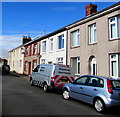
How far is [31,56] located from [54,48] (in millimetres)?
8314

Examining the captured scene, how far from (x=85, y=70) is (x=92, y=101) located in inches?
286

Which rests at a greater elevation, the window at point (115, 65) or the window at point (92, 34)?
the window at point (92, 34)

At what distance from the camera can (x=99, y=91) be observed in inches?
261

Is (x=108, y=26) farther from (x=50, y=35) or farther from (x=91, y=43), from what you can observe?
(x=50, y=35)

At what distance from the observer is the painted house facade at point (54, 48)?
17.9 meters

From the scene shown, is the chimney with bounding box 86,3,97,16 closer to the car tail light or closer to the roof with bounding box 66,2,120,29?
the roof with bounding box 66,2,120,29

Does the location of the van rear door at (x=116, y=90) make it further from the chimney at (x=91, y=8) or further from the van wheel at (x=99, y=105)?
the chimney at (x=91, y=8)

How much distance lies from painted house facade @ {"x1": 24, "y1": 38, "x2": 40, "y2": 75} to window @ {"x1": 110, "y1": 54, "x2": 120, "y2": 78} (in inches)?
543

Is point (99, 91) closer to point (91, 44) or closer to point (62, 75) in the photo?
point (62, 75)

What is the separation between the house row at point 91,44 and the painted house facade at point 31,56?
411 cm

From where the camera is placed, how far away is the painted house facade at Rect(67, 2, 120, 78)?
458 inches

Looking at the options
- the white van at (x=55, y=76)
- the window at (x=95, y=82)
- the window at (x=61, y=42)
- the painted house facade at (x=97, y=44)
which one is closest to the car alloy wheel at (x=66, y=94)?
the white van at (x=55, y=76)

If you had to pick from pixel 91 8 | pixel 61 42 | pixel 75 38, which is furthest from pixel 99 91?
pixel 61 42

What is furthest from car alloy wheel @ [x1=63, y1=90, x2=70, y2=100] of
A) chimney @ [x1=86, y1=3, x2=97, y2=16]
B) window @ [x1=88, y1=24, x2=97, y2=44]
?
chimney @ [x1=86, y1=3, x2=97, y2=16]
